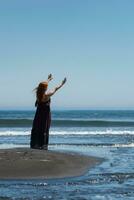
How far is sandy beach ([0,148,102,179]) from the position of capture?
1153 cm

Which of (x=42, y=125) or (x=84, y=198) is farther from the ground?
(x=42, y=125)

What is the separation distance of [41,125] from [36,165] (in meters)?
2.19

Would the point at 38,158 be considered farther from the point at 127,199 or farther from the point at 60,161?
the point at 127,199

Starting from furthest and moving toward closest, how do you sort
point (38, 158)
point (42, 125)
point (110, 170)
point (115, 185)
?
1. point (42, 125)
2. point (110, 170)
3. point (38, 158)
4. point (115, 185)

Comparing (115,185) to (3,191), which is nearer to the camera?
(3,191)

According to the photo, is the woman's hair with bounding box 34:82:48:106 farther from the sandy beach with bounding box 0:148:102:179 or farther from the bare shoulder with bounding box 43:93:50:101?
the sandy beach with bounding box 0:148:102:179

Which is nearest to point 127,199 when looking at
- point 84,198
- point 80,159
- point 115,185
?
point 84,198

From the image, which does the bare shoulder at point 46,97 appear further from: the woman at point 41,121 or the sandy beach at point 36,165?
the sandy beach at point 36,165

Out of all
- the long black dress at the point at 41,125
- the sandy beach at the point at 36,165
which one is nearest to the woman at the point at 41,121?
the long black dress at the point at 41,125

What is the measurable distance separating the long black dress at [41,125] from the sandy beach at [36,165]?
2.65 ft

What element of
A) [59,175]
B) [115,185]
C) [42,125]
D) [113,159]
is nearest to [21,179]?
[59,175]

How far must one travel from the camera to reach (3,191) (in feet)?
33.3

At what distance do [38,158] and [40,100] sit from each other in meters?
1.90

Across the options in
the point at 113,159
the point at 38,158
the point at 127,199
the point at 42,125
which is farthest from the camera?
the point at 113,159
